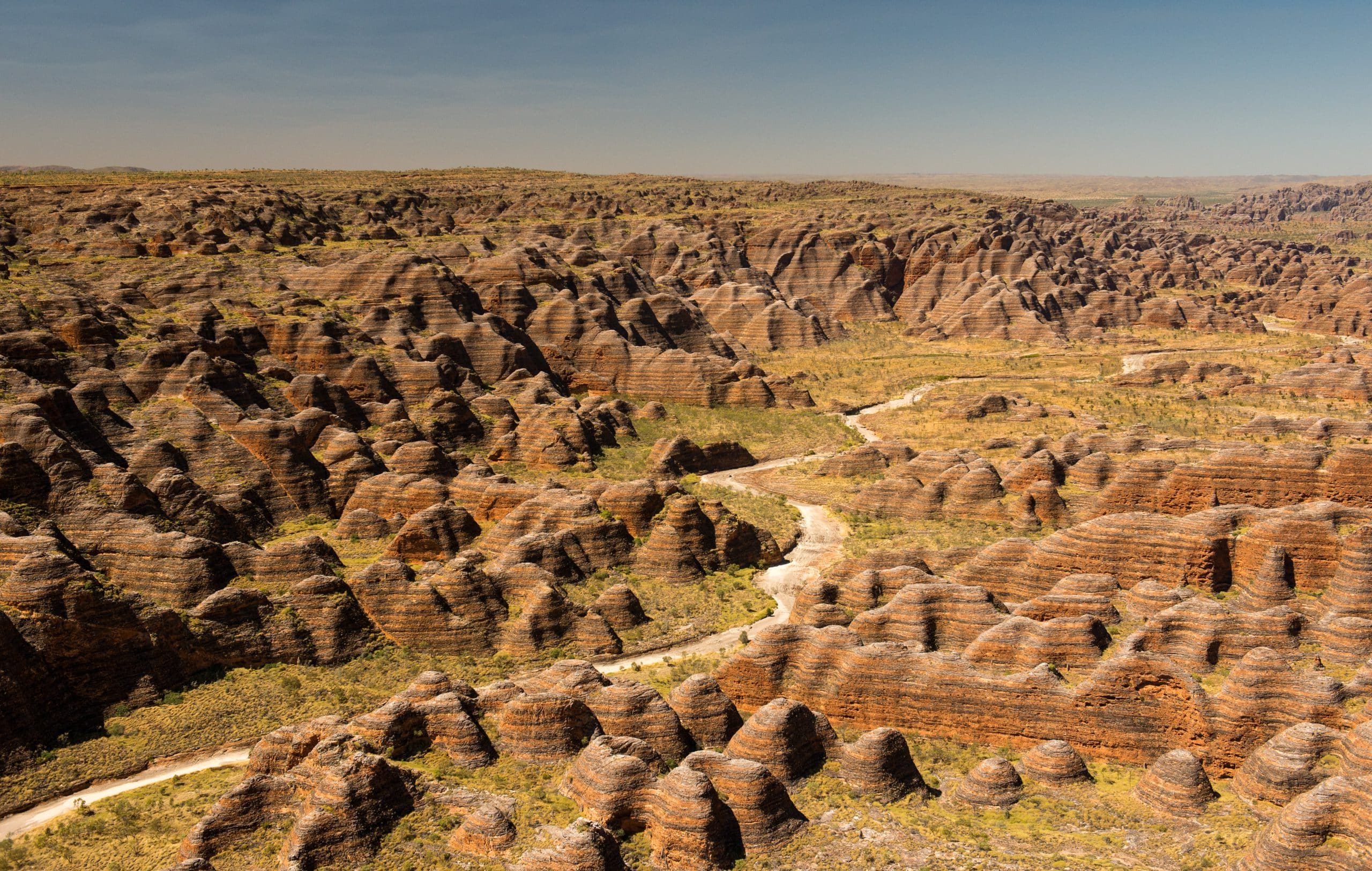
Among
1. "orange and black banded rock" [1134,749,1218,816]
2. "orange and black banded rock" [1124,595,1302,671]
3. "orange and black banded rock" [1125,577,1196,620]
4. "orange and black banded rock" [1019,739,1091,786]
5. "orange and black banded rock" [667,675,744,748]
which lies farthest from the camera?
"orange and black banded rock" [1125,577,1196,620]

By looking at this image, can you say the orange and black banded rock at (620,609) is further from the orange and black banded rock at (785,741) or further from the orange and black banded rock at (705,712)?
the orange and black banded rock at (785,741)

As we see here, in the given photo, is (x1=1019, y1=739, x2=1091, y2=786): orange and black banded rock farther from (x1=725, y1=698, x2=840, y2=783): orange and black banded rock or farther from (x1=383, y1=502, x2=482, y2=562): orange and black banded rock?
(x1=383, y1=502, x2=482, y2=562): orange and black banded rock

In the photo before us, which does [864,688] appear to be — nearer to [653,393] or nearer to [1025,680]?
[1025,680]

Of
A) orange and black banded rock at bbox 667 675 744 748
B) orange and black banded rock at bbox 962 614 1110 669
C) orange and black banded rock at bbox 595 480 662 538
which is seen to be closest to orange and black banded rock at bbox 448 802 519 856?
orange and black banded rock at bbox 667 675 744 748

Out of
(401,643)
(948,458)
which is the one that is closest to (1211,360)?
(948,458)

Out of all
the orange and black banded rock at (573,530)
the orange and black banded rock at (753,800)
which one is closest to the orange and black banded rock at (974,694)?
the orange and black banded rock at (753,800)

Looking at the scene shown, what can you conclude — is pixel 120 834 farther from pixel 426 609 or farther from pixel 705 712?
pixel 705 712

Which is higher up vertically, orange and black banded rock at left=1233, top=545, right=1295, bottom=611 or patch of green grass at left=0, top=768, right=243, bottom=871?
orange and black banded rock at left=1233, top=545, right=1295, bottom=611
